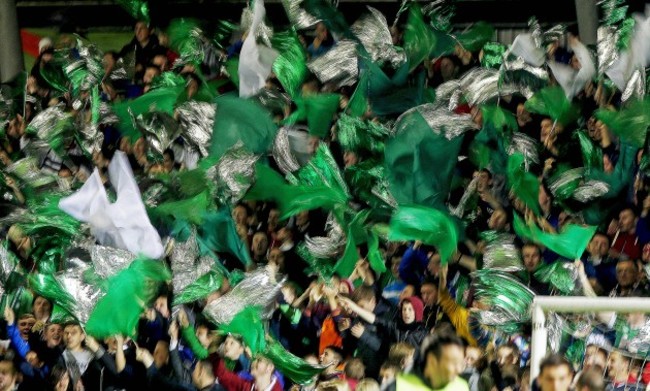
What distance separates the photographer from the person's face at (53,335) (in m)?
9.48

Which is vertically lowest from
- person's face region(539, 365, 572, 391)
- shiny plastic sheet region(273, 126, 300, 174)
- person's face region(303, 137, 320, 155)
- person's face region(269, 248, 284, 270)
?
person's face region(269, 248, 284, 270)

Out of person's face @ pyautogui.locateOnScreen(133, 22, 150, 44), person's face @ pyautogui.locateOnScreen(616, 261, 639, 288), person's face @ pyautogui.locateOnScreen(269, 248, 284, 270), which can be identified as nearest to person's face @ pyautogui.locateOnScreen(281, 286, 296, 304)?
person's face @ pyautogui.locateOnScreen(269, 248, 284, 270)

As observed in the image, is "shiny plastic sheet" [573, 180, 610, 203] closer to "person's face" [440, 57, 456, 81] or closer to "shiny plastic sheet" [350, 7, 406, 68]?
"person's face" [440, 57, 456, 81]

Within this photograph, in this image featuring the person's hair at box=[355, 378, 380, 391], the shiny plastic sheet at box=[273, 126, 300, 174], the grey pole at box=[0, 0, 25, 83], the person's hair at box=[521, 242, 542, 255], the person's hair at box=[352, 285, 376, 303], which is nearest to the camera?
the person's hair at box=[355, 378, 380, 391]

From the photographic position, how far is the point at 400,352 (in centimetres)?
836

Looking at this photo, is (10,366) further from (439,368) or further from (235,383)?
(439,368)

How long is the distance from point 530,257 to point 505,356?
1.18 metres

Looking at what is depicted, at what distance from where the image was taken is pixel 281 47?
442 inches

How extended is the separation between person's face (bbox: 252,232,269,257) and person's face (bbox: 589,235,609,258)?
6.31 ft

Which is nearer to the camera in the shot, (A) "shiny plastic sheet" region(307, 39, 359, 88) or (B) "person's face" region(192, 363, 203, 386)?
(B) "person's face" region(192, 363, 203, 386)

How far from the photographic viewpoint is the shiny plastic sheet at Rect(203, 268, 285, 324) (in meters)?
9.28

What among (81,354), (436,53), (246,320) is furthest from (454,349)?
(436,53)

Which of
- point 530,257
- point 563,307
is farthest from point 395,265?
point 563,307

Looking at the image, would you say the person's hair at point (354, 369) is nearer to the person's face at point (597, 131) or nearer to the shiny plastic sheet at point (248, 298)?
the shiny plastic sheet at point (248, 298)
